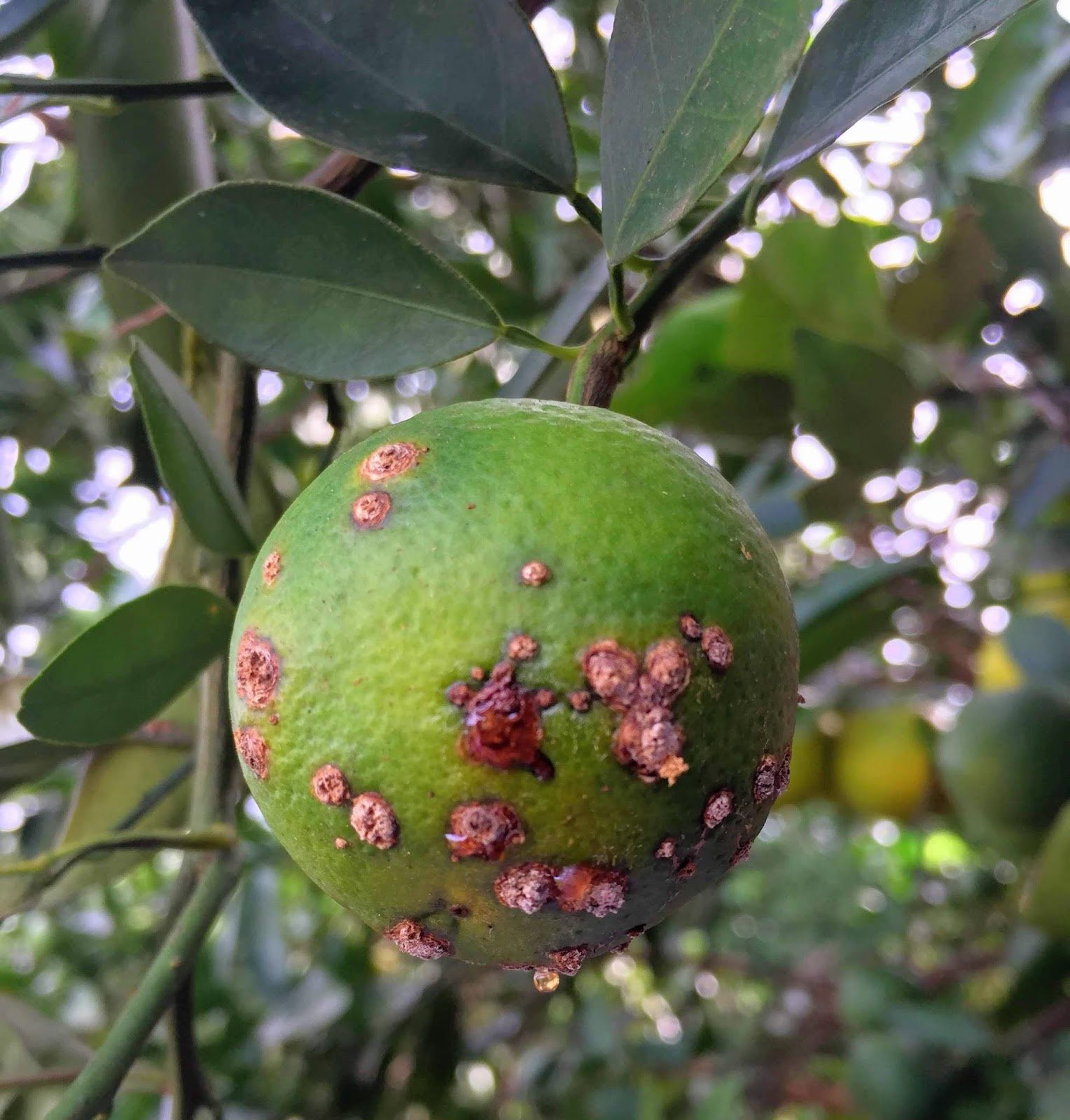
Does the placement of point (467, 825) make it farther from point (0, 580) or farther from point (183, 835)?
point (0, 580)

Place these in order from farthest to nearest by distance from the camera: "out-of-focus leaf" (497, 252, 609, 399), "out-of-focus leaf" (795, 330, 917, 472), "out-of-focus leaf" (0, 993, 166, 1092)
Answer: "out-of-focus leaf" (795, 330, 917, 472), "out-of-focus leaf" (0, 993, 166, 1092), "out-of-focus leaf" (497, 252, 609, 399)

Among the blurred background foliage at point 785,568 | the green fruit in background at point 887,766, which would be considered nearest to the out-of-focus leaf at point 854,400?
the blurred background foliage at point 785,568

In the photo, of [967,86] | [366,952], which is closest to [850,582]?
[967,86]

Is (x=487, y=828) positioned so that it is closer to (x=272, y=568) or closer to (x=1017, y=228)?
(x=272, y=568)

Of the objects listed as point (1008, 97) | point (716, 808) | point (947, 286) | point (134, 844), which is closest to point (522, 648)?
point (716, 808)

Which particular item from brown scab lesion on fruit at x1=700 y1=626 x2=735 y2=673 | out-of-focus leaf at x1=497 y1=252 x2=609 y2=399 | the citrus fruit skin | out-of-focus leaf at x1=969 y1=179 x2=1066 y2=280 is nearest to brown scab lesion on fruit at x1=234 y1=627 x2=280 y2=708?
the citrus fruit skin

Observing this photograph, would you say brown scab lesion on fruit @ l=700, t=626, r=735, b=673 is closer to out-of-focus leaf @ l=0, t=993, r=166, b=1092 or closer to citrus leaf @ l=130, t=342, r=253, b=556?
citrus leaf @ l=130, t=342, r=253, b=556

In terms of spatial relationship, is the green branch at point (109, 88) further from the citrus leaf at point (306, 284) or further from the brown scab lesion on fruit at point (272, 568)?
the brown scab lesion on fruit at point (272, 568)
